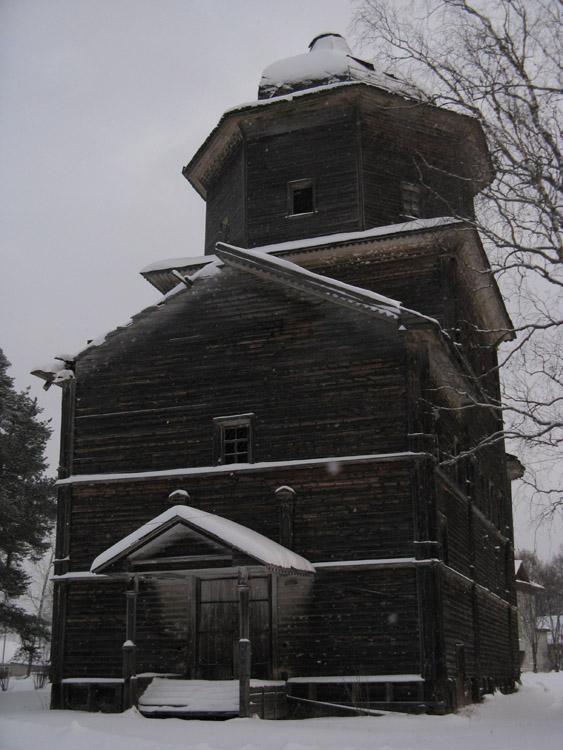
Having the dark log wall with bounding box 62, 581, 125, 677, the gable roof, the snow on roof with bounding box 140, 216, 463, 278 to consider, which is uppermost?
the snow on roof with bounding box 140, 216, 463, 278

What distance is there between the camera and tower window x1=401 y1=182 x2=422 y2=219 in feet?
73.6

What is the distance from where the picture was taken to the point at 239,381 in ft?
64.2

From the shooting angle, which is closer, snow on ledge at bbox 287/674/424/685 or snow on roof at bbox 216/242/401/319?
snow on ledge at bbox 287/674/424/685

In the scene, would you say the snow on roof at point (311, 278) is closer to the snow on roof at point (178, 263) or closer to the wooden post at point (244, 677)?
the snow on roof at point (178, 263)

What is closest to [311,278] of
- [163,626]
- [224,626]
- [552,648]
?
[224,626]

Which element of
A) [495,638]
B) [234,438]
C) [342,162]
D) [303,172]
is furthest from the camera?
[495,638]

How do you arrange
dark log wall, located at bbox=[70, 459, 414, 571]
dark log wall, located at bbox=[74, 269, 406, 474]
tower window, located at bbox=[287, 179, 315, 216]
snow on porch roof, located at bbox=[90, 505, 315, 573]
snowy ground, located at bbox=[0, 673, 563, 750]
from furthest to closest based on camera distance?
tower window, located at bbox=[287, 179, 315, 216] < dark log wall, located at bbox=[74, 269, 406, 474] < dark log wall, located at bbox=[70, 459, 414, 571] < snow on porch roof, located at bbox=[90, 505, 315, 573] < snowy ground, located at bbox=[0, 673, 563, 750]

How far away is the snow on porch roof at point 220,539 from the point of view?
51.7ft

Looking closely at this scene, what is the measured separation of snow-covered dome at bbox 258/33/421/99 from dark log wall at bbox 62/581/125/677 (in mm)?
13631

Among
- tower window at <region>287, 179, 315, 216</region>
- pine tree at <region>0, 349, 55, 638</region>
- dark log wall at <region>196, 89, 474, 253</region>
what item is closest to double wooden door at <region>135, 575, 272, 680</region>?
dark log wall at <region>196, 89, 474, 253</region>

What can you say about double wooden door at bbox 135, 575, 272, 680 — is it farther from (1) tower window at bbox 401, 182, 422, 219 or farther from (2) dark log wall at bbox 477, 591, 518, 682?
(1) tower window at bbox 401, 182, 422, 219

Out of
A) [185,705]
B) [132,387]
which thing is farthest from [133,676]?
[132,387]

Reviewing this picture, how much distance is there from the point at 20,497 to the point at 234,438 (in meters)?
16.5

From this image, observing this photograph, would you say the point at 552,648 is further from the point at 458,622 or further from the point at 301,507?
the point at 301,507
